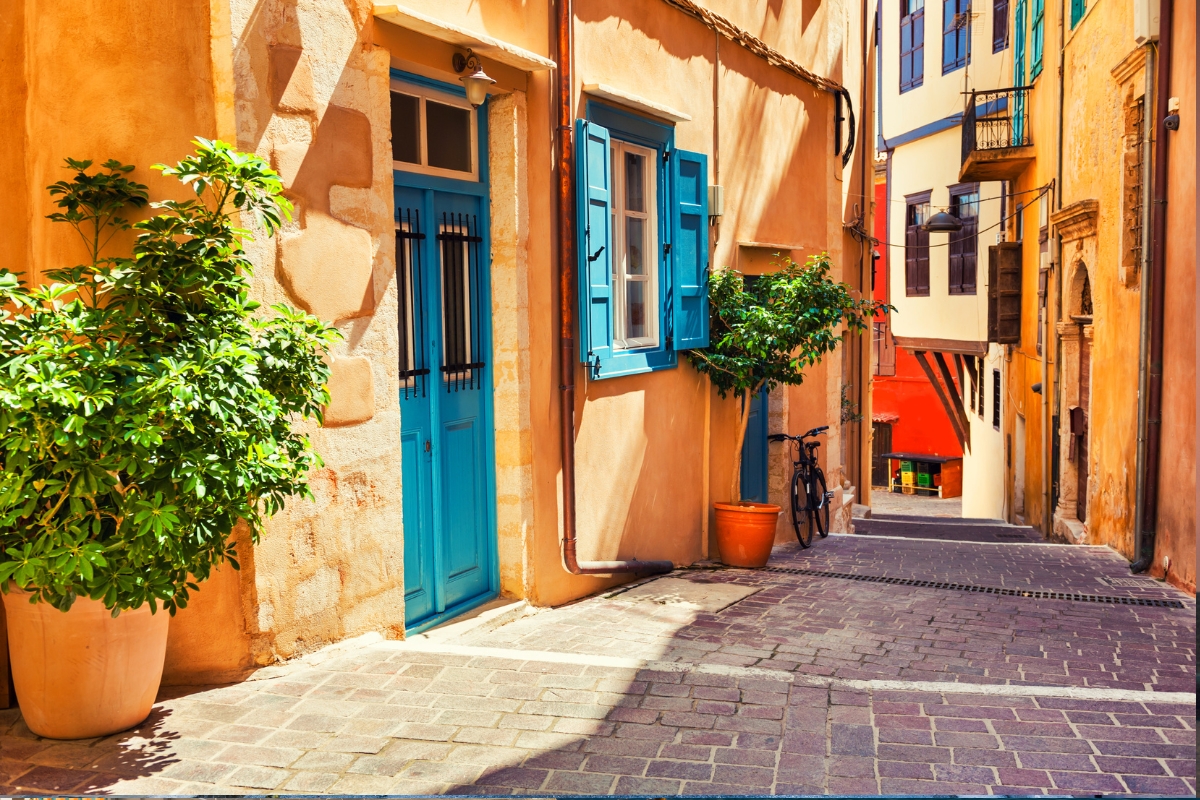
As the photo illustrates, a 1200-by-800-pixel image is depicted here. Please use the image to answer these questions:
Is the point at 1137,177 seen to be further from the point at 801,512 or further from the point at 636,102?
the point at 636,102

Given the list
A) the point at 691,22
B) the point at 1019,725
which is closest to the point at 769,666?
the point at 1019,725

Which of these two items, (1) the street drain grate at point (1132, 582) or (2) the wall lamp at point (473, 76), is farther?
(1) the street drain grate at point (1132, 582)

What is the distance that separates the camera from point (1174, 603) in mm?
7199

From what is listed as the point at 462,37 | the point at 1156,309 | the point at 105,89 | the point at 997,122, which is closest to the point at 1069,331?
the point at 1156,309

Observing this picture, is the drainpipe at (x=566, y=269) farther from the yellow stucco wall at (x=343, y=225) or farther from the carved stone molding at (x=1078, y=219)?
the carved stone molding at (x=1078, y=219)

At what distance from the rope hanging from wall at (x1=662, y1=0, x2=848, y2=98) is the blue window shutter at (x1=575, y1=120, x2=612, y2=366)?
68.1 inches

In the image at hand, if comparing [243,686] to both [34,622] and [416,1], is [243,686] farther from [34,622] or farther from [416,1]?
[416,1]

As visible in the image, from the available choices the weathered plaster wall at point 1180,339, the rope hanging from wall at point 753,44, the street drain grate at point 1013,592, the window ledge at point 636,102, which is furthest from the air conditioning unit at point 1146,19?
the street drain grate at point 1013,592

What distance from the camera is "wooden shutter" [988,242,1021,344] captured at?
1653cm

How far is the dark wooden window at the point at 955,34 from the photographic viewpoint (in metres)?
18.5

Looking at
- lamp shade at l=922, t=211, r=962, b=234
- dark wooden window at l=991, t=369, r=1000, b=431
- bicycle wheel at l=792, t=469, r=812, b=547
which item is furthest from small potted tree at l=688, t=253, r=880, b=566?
dark wooden window at l=991, t=369, r=1000, b=431

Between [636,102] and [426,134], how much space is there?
2000 mm

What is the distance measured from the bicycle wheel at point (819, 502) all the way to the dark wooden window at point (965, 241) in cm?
970

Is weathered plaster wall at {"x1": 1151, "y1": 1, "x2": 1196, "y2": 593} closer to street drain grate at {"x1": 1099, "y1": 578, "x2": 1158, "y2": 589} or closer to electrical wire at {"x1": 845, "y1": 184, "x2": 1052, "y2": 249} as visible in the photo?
street drain grate at {"x1": 1099, "y1": 578, "x2": 1158, "y2": 589}
